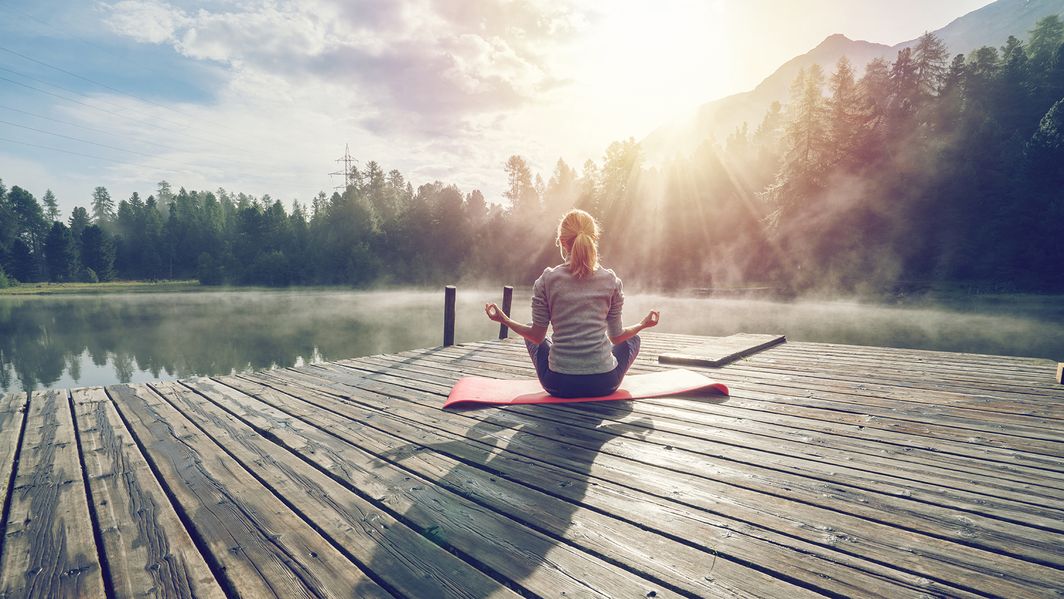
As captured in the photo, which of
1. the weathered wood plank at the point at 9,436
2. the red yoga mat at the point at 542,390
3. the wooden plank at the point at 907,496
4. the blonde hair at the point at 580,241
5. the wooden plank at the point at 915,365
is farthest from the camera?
the wooden plank at the point at 915,365

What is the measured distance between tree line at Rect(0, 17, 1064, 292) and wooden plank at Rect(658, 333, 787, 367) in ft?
93.2

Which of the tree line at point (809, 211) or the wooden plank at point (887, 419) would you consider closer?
the wooden plank at point (887, 419)

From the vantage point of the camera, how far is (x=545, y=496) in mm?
2449

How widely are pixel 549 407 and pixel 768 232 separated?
34583 millimetres

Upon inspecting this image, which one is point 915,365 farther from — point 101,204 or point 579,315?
point 101,204

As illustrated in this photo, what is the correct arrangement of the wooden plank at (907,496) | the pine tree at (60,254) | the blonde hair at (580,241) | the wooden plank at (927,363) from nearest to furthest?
1. the wooden plank at (907,496)
2. the blonde hair at (580,241)
3. the wooden plank at (927,363)
4. the pine tree at (60,254)

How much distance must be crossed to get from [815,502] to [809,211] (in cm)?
3477

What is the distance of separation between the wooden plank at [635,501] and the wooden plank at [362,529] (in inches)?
18.2

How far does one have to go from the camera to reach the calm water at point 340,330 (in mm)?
17281

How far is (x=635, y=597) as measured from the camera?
1671mm

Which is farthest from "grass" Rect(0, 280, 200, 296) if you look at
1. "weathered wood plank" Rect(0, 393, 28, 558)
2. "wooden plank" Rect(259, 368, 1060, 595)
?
"wooden plank" Rect(259, 368, 1060, 595)

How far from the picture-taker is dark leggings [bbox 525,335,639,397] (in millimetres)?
4066

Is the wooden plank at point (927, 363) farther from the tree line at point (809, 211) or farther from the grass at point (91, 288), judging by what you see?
the grass at point (91, 288)

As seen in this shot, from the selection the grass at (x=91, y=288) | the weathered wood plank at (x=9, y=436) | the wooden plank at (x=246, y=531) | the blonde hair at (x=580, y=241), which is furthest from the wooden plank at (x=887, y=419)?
the grass at (x=91, y=288)
